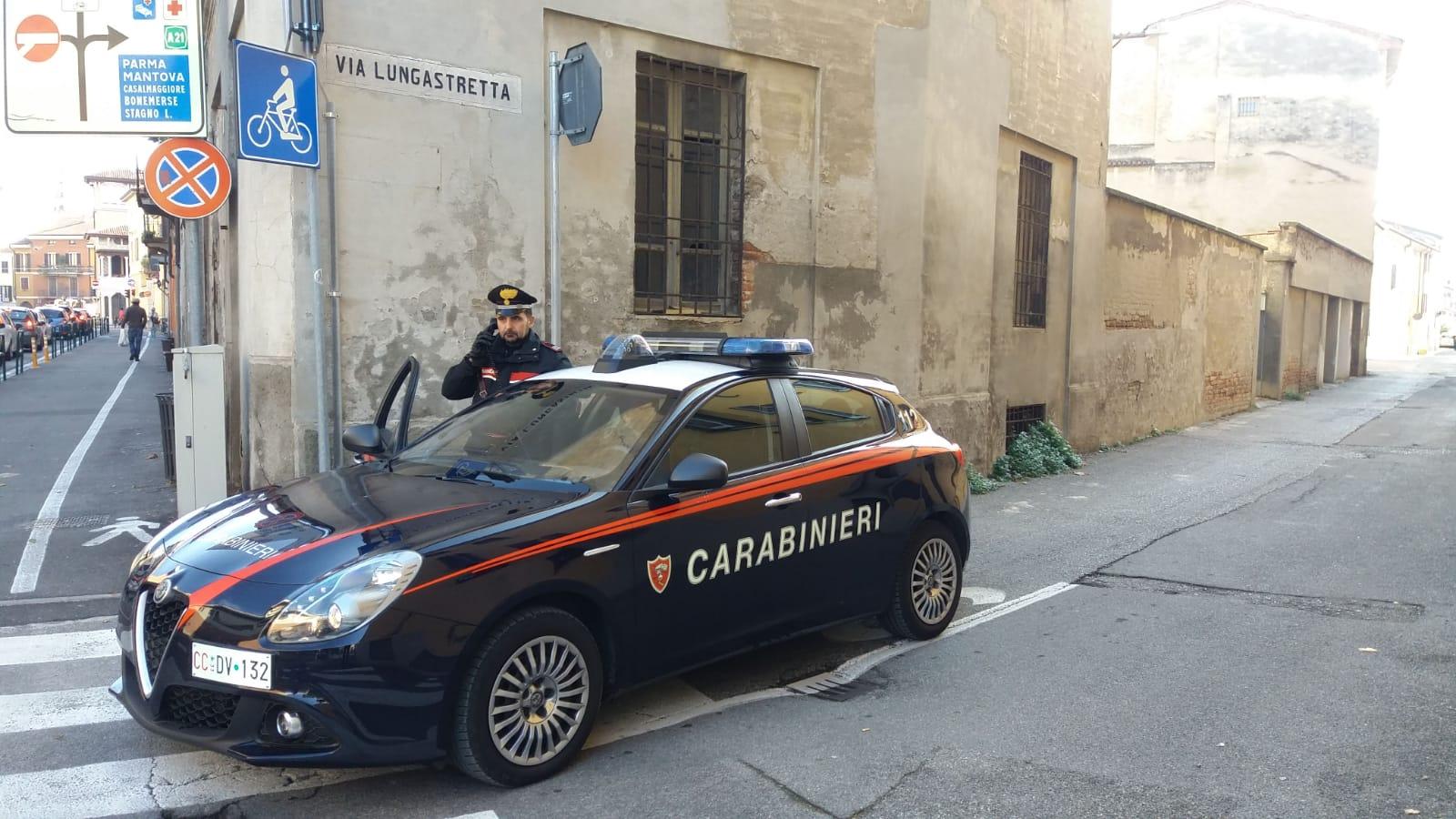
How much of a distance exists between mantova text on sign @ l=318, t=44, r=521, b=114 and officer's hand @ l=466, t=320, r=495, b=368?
2.22 metres

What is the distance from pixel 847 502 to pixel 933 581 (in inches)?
36.9

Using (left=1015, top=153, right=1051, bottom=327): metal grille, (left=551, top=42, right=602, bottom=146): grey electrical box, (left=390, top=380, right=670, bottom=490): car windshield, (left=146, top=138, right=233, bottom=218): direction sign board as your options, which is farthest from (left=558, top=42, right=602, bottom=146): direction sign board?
(left=1015, top=153, right=1051, bottom=327): metal grille

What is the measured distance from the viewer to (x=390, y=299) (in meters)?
7.98

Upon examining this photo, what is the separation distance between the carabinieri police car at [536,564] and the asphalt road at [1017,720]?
31cm

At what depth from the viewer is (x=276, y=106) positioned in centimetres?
670

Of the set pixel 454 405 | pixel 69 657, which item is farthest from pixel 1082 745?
pixel 454 405

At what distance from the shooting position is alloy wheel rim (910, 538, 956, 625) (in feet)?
19.2

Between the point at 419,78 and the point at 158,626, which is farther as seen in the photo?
the point at 419,78

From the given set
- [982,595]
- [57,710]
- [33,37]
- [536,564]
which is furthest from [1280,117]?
[57,710]

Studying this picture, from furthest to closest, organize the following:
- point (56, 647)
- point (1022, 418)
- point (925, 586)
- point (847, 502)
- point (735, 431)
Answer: point (1022, 418) < point (925, 586) < point (56, 647) < point (847, 502) < point (735, 431)

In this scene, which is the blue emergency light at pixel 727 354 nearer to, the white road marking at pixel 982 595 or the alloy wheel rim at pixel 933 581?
the alloy wheel rim at pixel 933 581

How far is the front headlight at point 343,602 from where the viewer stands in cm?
361

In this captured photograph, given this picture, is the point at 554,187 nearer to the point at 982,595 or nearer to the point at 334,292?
the point at 334,292

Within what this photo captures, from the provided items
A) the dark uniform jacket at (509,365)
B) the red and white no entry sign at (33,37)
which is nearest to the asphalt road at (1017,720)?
the dark uniform jacket at (509,365)
